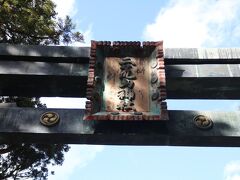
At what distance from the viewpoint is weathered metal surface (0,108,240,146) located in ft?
16.7

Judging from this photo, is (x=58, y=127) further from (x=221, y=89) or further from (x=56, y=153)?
(x=56, y=153)

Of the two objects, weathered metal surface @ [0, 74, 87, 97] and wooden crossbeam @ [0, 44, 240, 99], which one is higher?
wooden crossbeam @ [0, 44, 240, 99]

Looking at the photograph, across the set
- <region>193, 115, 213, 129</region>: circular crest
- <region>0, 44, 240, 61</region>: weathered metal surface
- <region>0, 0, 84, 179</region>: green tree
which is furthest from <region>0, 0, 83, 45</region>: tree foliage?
<region>193, 115, 213, 129</region>: circular crest

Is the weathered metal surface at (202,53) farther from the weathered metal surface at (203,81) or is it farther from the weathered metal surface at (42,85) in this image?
the weathered metal surface at (42,85)

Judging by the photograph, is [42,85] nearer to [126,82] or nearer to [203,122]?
[126,82]

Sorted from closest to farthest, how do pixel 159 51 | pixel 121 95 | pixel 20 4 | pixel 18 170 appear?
pixel 121 95
pixel 159 51
pixel 20 4
pixel 18 170

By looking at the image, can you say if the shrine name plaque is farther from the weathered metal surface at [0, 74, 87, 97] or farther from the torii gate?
the weathered metal surface at [0, 74, 87, 97]

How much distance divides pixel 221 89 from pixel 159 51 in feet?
4.12

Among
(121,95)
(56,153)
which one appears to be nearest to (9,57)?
(121,95)

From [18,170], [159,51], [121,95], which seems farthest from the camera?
[18,170]

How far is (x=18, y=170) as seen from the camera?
10.1 metres

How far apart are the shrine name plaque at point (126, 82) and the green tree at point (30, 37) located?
4.04m

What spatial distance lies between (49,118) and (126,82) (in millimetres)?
1296

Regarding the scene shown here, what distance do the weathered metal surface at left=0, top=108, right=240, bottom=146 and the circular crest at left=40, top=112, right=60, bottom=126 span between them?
53mm
